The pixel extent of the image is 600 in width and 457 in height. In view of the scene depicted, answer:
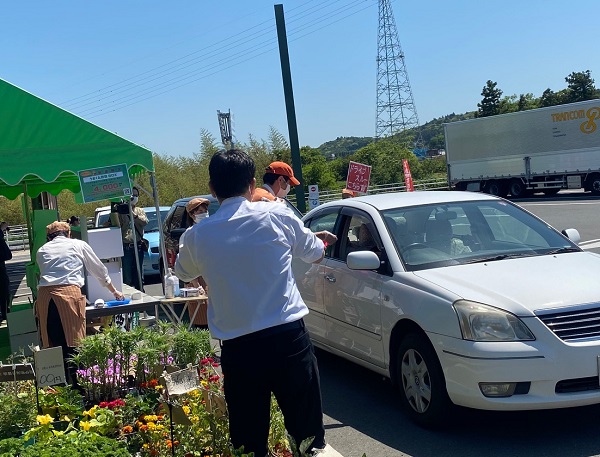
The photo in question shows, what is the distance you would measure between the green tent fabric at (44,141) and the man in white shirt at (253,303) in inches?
168

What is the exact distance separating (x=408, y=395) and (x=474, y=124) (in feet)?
105

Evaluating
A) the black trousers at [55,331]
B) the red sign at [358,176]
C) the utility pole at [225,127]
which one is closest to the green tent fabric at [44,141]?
the black trousers at [55,331]

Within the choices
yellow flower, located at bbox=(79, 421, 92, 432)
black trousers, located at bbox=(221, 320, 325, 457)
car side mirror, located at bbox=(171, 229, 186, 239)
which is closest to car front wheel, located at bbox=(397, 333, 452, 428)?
black trousers, located at bbox=(221, 320, 325, 457)

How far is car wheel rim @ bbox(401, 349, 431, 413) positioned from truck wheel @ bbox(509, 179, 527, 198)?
30192mm

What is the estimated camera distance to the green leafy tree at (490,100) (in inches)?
2790

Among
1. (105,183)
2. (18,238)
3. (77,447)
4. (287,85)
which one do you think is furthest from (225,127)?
(18,238)

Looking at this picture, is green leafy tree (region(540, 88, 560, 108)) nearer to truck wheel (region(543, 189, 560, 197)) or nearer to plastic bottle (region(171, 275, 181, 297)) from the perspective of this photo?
truck wheel (region(543, 189, 560, 197))

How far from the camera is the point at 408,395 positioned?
505 centimetres

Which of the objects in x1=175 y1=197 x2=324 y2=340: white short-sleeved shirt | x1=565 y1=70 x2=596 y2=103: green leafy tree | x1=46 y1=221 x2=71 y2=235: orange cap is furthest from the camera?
x1=565 y1=70 x2=596 y2=103: green leafy tree

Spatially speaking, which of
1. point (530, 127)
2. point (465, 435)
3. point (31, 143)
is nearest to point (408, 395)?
point (465, 435)

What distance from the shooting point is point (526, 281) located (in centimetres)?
475

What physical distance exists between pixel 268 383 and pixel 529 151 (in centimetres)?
3167

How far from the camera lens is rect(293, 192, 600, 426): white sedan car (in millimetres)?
4332

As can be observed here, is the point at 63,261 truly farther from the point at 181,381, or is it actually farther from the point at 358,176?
the point at 358,176
